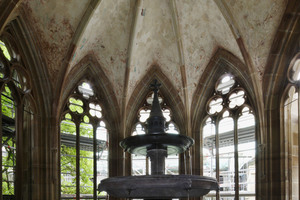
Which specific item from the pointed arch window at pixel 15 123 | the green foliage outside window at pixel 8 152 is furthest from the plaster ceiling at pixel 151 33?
the green foliage outside window at pixel 8 152

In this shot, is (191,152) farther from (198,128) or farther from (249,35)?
(249,35)

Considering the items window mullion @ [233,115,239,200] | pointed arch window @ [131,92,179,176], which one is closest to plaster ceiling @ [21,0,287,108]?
pointed arch window @ [131,92,179,176]

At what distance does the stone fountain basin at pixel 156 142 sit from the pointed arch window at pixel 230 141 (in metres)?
3.66

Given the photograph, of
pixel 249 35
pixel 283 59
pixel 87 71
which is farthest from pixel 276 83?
pixel 87 71

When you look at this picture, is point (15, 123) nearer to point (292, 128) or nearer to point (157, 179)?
point (157, 179)

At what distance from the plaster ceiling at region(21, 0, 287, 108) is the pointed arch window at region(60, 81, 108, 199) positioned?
0.94 m

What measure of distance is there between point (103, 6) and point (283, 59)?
16.1 feet

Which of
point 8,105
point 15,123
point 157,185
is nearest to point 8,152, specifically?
point 15,123

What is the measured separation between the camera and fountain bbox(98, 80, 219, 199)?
5.89 metres

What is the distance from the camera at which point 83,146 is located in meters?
11.7

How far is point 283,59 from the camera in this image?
9.98 metres

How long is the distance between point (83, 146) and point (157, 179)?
20.3 feet

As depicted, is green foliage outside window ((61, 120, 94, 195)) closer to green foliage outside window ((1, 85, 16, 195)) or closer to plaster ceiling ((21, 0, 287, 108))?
plaster ceiling ((21, 0, 287, 108))

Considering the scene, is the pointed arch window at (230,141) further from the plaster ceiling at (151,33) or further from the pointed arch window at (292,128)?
the pointed arch window at (292,128)
